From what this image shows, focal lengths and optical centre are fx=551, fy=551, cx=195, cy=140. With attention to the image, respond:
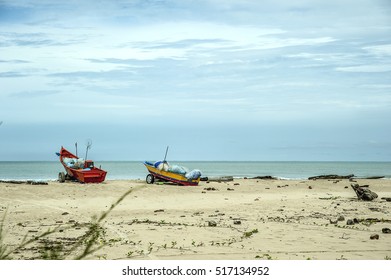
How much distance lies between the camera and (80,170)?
77.4ft

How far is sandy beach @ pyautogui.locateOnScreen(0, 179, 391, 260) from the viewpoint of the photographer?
26.7ft

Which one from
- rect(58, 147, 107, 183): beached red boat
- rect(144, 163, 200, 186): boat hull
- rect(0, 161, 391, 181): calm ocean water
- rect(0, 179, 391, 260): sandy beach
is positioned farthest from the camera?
rect(0, 161, 391, 181): calm ocean water

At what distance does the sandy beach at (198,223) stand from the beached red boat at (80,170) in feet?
7.63

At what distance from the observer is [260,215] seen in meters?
13.2

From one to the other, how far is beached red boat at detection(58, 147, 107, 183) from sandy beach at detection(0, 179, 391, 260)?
2326 millimetres

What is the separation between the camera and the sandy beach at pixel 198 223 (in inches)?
321

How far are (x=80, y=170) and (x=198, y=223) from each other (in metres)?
13.0

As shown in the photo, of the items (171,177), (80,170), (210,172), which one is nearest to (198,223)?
(171,177)

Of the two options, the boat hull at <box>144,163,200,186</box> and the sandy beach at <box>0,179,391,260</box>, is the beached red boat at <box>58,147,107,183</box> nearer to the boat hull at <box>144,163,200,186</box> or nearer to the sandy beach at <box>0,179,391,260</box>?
the boat hull at <box>144,163,200,186</box>

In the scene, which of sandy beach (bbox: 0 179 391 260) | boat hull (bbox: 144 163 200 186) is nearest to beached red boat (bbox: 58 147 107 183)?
boat hull (bbox: 144 163 200 186)

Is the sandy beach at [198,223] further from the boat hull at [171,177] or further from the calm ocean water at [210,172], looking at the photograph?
the calm ocean water at [210,172]

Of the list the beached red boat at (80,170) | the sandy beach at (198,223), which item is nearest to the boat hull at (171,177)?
the beached red boat at (80,170)
